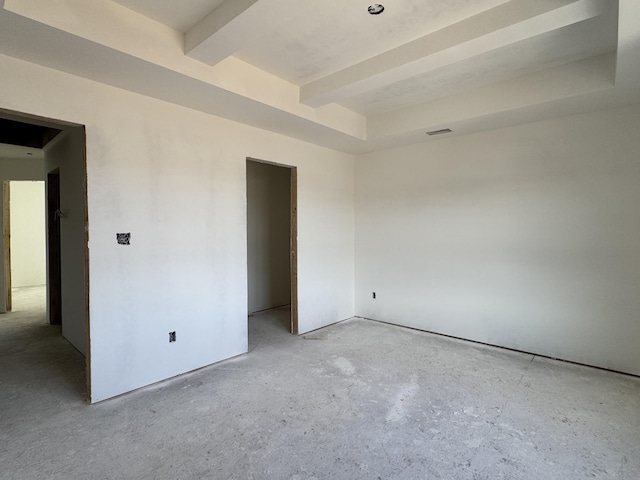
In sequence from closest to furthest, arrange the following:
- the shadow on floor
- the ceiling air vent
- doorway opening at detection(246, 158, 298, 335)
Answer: the shadow on floor
the ceiling air vent
doorway opening at detection(246, 158, 298, 335)

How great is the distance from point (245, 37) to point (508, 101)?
254 centimetres

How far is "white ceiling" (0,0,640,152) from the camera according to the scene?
2043mm

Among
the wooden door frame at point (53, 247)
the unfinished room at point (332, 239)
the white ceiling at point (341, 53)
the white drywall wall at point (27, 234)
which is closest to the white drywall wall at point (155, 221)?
the unfinished room at point (332, 239)

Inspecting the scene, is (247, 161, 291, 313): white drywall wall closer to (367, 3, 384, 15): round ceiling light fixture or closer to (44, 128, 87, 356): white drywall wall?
(44, 128, 87, 356): white drywall wall

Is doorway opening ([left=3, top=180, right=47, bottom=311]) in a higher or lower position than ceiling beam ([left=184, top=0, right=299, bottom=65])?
lower

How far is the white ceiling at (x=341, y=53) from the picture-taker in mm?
2043

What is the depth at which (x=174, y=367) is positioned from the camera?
3.17 meters

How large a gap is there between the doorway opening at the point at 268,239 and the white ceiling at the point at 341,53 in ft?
6.97

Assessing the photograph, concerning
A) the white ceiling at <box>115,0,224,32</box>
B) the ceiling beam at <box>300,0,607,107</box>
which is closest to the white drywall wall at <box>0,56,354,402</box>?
the white ceiling at <box>115,0,224,32</box>

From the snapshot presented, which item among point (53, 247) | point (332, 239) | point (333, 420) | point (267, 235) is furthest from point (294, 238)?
point (53, 247)

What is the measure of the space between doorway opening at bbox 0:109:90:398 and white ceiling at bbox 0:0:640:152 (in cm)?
80

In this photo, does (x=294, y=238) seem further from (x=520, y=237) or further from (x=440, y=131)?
(x=520, y=237)

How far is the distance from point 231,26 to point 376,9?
95 cm

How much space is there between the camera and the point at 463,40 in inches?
91.5
